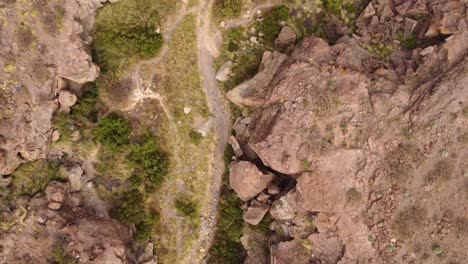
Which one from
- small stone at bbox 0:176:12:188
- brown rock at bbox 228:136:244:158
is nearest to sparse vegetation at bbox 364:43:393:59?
brown rock at bbox 228:136:244:158

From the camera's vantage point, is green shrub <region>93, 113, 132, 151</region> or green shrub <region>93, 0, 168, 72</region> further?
green shrub <region>93, 0, 168, 72</region>

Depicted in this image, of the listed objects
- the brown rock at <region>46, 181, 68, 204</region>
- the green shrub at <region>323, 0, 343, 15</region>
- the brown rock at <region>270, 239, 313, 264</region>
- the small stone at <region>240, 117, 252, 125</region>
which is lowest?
the brown rock at <region>270, 239, 313, 264</region>

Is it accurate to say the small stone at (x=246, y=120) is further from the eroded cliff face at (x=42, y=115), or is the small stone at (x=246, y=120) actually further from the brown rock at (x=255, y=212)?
the eroded cliff face at (x=42, y=115)

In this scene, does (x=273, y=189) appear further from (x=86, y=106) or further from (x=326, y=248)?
(x=86, y=106)

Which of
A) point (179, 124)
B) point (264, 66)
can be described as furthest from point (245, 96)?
point (179, 124)

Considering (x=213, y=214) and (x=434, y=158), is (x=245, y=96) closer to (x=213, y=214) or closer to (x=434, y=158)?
(x=213, y=214)

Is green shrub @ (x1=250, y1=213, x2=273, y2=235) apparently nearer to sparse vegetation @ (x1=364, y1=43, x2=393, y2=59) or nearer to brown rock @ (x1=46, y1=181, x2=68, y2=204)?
sparse vegetation @ (x1=364, y1=43, x2=393, y2=59)

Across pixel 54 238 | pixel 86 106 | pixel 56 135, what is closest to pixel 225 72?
pixel 86 106
